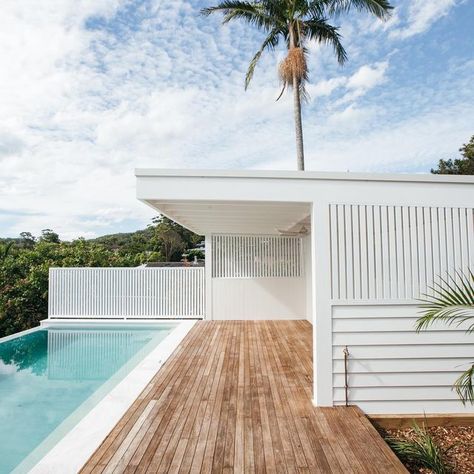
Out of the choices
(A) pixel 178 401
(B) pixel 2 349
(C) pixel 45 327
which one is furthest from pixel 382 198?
(C) pixel 45 327

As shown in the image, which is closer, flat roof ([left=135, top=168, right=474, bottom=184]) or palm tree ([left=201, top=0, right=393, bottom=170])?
flat roof ([left=135, top=168, right=474, bottom=184])

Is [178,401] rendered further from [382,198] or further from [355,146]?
[355,146]

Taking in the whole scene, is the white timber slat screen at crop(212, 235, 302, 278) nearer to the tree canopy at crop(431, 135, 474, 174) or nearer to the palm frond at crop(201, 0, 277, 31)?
the palm frond at crop(201, 0, 277, 31)

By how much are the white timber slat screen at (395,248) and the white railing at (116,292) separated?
5.96m

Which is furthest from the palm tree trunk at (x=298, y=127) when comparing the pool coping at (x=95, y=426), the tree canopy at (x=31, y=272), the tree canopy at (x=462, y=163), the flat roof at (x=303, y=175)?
the tree canopy at (x=462, y=163)

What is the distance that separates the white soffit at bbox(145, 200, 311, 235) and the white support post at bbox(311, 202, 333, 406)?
18.3 inches

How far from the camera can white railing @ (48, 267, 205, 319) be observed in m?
9.05

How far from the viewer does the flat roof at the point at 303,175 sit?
3.55m

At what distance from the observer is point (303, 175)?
3.55 m

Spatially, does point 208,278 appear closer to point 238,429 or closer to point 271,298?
point 271,298

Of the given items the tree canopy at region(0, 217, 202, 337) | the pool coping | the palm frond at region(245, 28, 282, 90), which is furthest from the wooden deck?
the palm frond at region(245, 28, 282, 90)

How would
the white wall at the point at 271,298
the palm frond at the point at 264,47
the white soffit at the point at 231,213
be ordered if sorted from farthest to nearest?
the palm frond at the point at 264,47 < the white wall at the point at 271,298 < the white soffit at the point at 231,213

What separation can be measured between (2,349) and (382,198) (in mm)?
8032

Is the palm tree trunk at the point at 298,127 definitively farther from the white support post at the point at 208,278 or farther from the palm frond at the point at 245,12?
the white support post at the point at 208,278
